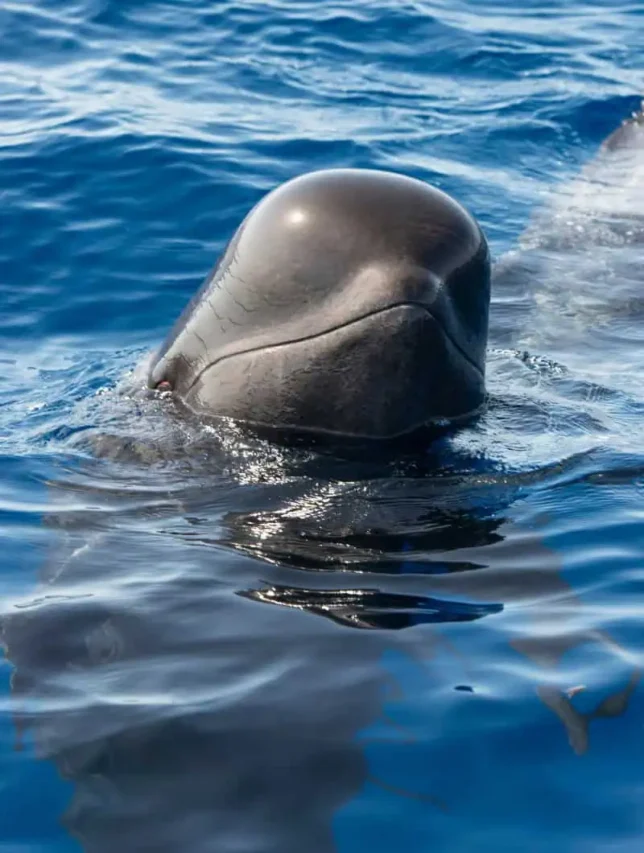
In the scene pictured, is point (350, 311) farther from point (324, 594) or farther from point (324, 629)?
point (324, 629)

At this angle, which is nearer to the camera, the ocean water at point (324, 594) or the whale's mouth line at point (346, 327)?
the ocean water at point (324, 594)

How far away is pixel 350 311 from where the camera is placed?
21.4ft

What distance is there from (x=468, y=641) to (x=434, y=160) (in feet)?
34.3

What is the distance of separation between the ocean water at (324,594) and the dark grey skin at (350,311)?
0.26 m

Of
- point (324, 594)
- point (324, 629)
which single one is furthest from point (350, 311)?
point (324, 629)

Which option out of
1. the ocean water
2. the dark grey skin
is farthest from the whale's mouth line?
the ocean water

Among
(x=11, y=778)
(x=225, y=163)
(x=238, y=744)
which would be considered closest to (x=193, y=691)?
(x=238, y=744)

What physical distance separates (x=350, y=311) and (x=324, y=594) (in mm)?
1351

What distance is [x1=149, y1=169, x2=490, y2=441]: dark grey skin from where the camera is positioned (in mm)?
6496

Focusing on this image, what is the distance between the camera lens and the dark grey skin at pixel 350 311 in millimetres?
6496

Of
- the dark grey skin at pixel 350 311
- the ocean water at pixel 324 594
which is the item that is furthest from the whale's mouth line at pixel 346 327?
the ocean water at pixel 324 594

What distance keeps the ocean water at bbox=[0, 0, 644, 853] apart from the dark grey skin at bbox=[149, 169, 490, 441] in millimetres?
259

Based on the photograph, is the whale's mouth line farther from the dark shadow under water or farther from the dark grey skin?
the dark shadow under water

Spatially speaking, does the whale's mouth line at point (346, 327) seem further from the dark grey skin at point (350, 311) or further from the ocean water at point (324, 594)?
the ocean water at point (324, 594)
